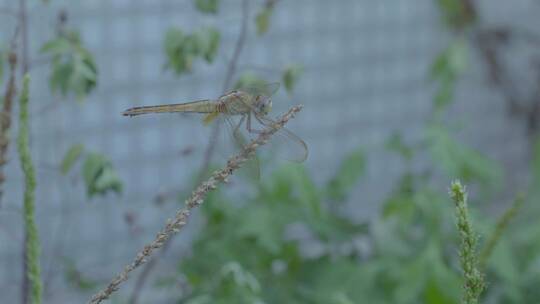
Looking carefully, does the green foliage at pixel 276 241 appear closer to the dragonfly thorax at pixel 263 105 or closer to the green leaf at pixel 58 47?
the green leaf at pixel 58 47

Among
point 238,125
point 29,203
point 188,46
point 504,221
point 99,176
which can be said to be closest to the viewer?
point 29,203

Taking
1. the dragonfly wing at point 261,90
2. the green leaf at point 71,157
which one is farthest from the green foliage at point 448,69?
the dragonfly wing at point 261,90

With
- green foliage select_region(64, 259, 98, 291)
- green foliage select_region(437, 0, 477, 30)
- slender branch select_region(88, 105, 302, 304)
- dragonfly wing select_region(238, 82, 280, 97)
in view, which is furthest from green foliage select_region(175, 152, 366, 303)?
green foliage select_region(437, 0, 477, 30)

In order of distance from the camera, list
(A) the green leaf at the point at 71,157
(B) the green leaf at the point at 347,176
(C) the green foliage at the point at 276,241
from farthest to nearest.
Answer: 1. (B) the green leaf at the point at 347,176
2. (C) the green foliage at the point at 276,241
3. (A) the green leaf at the point at 71,157

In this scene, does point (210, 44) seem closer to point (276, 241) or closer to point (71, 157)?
point (71, 157)

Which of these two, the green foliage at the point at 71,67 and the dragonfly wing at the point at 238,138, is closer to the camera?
the dragonfly wing at the point at 238,138

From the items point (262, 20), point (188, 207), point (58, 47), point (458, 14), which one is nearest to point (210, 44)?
point (262, 20)

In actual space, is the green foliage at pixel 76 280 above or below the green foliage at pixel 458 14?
below
